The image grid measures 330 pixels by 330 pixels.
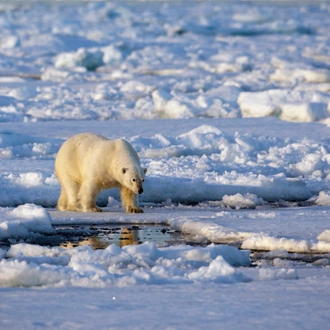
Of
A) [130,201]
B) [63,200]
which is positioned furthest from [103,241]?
[63,200]

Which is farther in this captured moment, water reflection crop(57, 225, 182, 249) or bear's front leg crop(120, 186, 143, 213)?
bear's front leg crop(120, 186, 143, 213)

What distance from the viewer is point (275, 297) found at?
349cm

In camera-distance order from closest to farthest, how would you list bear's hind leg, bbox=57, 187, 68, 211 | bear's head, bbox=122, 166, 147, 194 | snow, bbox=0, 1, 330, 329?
1. snow, bbox=0, 1, 330, 329
2. bear's head, bbox=122, 166, 147, 194
3. bear's hind leg, bbox=57, 187, 68, 211

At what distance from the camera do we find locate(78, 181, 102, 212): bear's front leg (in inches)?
254

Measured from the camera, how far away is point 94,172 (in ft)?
21.0

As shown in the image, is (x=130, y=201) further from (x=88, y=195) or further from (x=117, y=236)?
(x=117, y=236)

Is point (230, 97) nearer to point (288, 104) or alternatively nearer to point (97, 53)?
point (288, 104)

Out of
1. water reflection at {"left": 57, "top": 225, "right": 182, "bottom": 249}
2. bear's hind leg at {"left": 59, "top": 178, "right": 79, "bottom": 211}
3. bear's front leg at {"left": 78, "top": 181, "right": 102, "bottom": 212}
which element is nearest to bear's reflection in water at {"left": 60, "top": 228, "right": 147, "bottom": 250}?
water reflection at {"left": 57, "top": 225, "right": 182, "bottom": 249}

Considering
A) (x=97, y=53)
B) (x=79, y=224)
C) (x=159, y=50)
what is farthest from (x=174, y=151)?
(x=159, y=50)

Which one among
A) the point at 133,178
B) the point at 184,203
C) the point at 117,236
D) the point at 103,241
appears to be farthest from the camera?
the point at 184,203

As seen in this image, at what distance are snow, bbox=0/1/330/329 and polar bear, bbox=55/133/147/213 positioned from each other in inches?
7.1

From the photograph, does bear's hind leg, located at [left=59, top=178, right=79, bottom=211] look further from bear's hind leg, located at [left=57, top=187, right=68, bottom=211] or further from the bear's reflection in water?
the bear's reflection in water

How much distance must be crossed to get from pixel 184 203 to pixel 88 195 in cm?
107

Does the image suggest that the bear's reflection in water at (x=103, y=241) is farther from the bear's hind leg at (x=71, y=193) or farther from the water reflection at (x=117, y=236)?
the bear's hind leg at (x=71, y=193)
